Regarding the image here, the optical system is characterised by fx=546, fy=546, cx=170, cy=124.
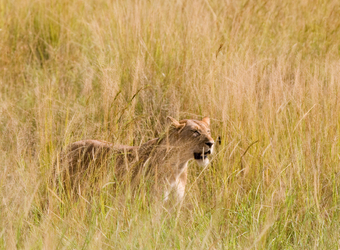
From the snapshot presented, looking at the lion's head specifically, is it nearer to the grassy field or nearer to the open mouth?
the open mouth

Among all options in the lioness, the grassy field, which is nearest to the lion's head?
the lioness

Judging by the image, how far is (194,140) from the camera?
144 inches

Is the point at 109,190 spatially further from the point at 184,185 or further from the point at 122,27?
the point at 122,27

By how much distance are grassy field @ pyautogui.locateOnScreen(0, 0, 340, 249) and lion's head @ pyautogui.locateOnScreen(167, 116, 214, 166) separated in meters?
0.11

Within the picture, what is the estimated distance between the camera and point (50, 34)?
247 inches

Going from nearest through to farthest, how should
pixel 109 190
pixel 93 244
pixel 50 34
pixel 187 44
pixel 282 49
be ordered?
pixel 93 244, pixel 109 190, pixel 187 44, pixel 282 49, pixel 50 34

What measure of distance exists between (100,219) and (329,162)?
154 cm

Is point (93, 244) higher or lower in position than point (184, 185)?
higher

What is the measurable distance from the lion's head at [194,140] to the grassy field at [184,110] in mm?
107

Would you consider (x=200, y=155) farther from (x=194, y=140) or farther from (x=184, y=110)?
(x=184, y=110)

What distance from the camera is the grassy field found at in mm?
2906

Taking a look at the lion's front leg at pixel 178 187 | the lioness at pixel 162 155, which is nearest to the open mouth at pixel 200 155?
the lioness at pixel 162 155

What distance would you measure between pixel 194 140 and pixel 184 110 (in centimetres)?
97

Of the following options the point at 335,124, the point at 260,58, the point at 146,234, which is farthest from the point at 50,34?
the point at 146,234
